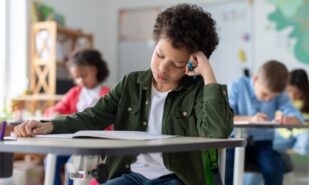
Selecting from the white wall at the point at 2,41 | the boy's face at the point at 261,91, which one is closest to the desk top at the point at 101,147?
the boy's face at the point at 261,91

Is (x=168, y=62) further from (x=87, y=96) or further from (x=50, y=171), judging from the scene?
(x=87, y=96)

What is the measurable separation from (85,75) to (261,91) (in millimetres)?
1108

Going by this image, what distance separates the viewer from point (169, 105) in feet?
4.65

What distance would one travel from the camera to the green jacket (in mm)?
1296

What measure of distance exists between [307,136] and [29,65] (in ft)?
8.44

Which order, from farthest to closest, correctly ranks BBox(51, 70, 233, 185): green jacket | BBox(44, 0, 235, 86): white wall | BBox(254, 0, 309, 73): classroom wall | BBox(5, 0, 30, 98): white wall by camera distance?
BBox(44, 0, 235, 86): white wall
BBox(254, 0, 309, 73): classroom wall
BBox(5, 0, 30, 98): white wall
BBox(51, 70, 233, 185): green jacket

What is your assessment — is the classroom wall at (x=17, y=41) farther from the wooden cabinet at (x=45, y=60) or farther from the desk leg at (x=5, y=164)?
the desk leg at (x=5, y=164)

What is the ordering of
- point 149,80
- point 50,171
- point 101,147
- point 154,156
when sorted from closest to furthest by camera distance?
point 101,147 → point 154,156 → point 149,80 → point 50,171

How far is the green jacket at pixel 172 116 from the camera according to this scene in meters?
1.30

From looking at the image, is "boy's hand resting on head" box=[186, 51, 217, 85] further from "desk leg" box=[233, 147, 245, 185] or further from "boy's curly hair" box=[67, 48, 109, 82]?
"boy's curly hair" box=[67, 48, 109, 82]

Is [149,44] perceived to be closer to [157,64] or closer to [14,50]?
[14,50]

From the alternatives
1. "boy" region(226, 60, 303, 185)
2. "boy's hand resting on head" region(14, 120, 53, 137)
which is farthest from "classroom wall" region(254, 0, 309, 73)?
"boy's hand resting on head" region(14, 120, 53, 137)

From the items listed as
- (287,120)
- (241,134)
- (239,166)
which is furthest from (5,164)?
(287,120)

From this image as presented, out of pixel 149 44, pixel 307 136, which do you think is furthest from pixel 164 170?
pixel 149 44
